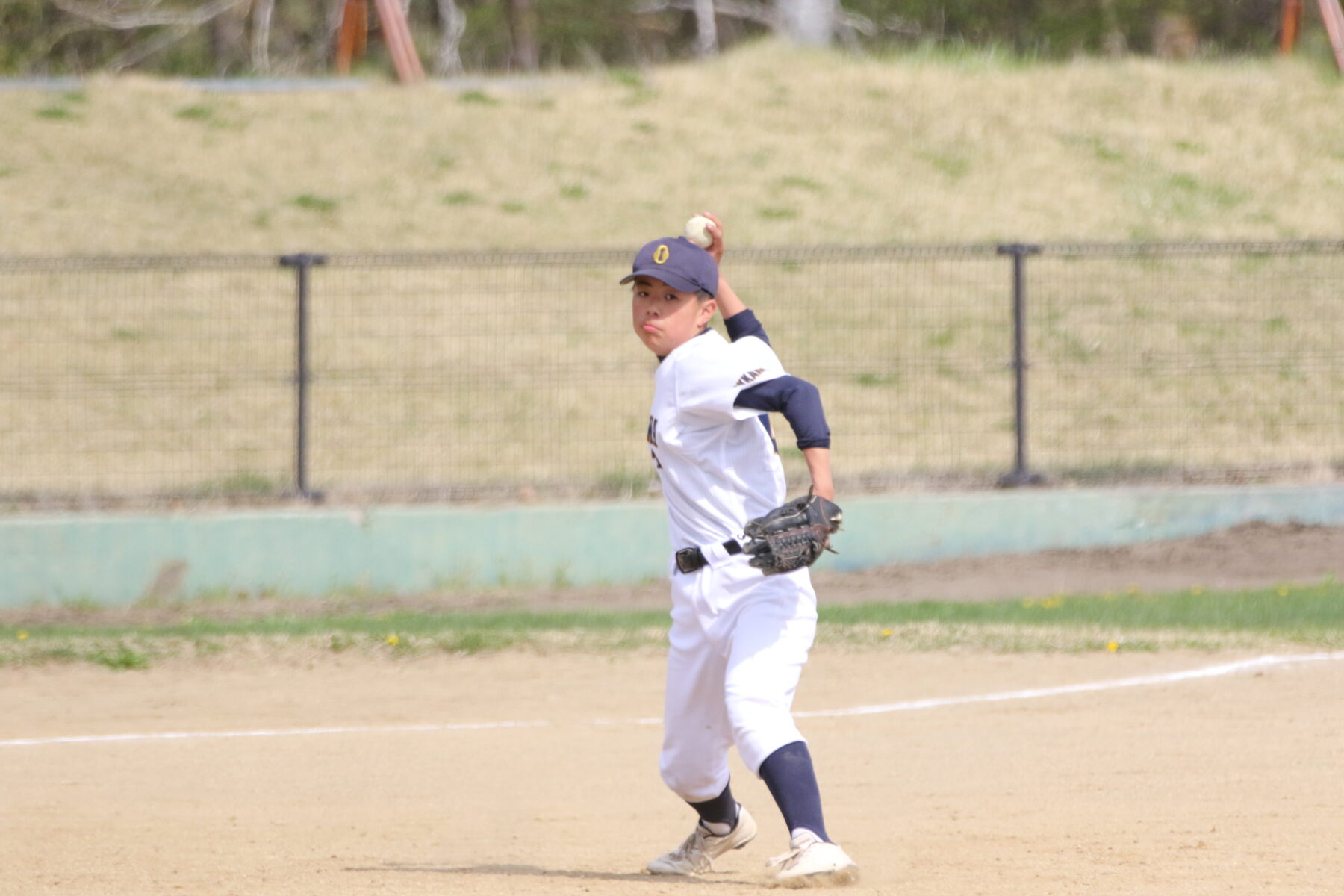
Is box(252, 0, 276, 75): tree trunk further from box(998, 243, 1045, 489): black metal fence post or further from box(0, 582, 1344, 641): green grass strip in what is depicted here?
box(0, 582, 1344, 641): green grass strip

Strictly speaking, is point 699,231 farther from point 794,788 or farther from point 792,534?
point 794,788

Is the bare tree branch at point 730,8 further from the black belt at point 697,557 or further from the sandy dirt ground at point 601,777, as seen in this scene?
the black belt at point 697,557

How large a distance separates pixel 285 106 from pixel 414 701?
41.9 ft

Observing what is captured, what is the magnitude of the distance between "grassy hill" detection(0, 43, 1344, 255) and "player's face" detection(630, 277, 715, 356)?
37.1ft

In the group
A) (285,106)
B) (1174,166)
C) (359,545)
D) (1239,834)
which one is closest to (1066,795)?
(1239,834)

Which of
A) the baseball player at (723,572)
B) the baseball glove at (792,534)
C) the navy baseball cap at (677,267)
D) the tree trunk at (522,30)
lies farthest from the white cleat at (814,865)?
the tree trunk at (522,30)

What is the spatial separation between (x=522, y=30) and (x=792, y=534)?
3543 cm

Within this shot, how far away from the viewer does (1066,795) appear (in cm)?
563

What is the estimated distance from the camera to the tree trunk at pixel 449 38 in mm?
30688

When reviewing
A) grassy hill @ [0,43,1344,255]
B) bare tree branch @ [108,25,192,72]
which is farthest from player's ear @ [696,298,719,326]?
bare tree branch @ [108,25,192,72]

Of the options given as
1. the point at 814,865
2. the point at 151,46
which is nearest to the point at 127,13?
the point at 151,46

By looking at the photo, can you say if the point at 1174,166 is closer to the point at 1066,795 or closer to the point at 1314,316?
the point at 1314,316

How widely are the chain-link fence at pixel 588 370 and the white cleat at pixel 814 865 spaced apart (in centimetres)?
766

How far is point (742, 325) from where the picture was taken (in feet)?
15.9
